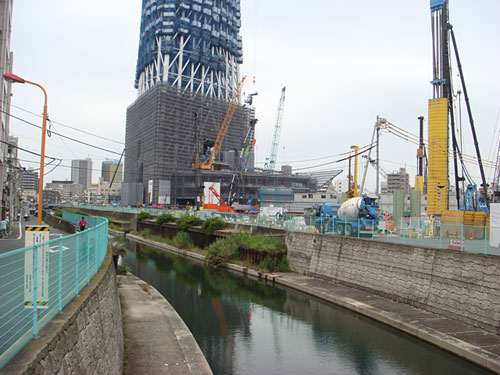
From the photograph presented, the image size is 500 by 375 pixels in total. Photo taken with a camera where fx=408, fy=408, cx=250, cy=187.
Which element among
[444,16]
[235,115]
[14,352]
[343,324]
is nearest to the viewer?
[14,352]

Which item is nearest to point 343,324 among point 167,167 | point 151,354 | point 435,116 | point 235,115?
point 151,354

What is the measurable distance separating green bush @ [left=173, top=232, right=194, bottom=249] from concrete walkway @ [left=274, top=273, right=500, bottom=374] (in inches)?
948

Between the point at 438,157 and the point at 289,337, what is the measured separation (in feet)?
120

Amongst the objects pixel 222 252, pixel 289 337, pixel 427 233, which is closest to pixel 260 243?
pixel 222 252

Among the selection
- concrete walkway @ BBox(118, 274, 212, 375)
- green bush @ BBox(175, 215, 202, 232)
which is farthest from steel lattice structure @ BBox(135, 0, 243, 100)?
concrete walkway @ BBox(118, 274, 212, 375)

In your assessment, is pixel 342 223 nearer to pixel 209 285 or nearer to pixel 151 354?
pixel 209 285

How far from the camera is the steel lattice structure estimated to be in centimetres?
16488

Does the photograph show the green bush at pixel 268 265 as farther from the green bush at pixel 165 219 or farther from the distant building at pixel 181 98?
the distant building at pixel 181 98

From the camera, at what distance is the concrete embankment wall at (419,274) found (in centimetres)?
1722

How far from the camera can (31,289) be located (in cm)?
682

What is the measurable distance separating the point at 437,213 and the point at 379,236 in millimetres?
25621

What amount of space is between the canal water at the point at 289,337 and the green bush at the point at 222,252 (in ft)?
23.6

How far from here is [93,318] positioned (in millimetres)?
8828

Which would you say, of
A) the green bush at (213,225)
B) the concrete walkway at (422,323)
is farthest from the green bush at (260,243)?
the concrete walkway at (422,323)
